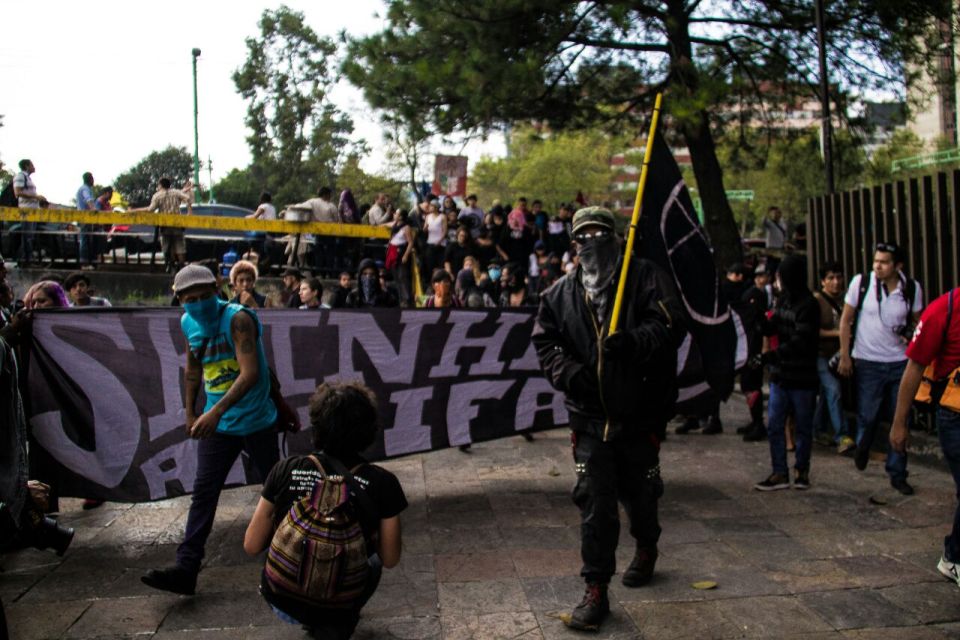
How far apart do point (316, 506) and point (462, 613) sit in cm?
161

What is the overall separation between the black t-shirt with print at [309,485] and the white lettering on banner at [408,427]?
3.30 meters

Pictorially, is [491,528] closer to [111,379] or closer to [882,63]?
[111,379]

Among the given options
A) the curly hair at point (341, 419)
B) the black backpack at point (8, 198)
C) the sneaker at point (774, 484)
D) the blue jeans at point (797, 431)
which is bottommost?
the sneaker at point (774, 484)

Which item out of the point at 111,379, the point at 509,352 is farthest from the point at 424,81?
the point at 111,379

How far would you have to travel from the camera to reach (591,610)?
4273 millimetres

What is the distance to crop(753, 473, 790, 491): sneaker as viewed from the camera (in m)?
6.86

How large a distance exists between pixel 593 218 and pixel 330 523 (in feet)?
6.99

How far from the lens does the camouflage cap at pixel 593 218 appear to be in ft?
15.1

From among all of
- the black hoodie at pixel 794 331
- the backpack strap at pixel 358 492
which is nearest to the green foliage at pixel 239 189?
the black hoodie at pixel 794 331

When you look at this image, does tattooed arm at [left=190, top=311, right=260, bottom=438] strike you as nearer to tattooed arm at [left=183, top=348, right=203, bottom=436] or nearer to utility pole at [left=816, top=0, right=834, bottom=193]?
tattooed arm at [left=183, top=348, right=203, bottom=436]

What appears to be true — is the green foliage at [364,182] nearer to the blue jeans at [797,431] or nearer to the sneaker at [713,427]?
the sneaker at [713,427]

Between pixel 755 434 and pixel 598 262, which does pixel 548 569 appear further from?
pixel 755 434

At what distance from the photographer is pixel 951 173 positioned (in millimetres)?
7699

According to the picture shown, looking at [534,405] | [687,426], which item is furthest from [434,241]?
[534,405]
